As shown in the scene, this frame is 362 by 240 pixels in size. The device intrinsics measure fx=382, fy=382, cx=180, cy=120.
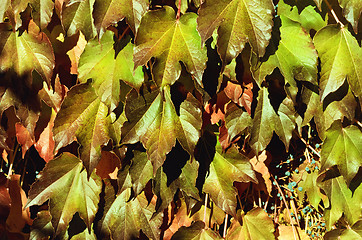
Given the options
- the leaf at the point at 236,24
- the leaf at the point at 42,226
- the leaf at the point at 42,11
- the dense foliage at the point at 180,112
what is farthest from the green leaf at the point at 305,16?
the leaf at the point at 42,226

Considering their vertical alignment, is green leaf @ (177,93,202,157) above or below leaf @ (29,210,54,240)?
above

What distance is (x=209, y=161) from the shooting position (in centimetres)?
163

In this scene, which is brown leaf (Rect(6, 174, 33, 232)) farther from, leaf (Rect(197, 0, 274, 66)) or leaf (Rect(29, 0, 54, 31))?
leaf (Rect(197, 0, 274, 66))

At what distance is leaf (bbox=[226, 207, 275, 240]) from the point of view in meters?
1.70

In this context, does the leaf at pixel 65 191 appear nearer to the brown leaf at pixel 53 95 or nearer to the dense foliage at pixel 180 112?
the dense foliage at pixel 180 112

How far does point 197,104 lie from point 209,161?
0.31m

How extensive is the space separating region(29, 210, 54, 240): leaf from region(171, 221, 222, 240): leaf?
0.58m

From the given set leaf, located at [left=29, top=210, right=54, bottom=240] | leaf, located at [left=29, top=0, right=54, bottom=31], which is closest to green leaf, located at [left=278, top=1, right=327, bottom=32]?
leaf, located at [left=29, top=0, right=54, bottom=31]

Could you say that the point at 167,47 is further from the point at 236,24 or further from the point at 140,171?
the point at 140,171

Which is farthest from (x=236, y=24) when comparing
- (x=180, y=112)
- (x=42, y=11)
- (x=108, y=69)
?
(x=42, y=11)

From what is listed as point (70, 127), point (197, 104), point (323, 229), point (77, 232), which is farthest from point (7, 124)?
point (323, 229)

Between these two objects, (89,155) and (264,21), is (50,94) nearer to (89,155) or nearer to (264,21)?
(89,155)

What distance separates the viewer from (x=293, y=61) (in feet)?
4.67

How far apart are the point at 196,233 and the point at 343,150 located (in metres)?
0.71
